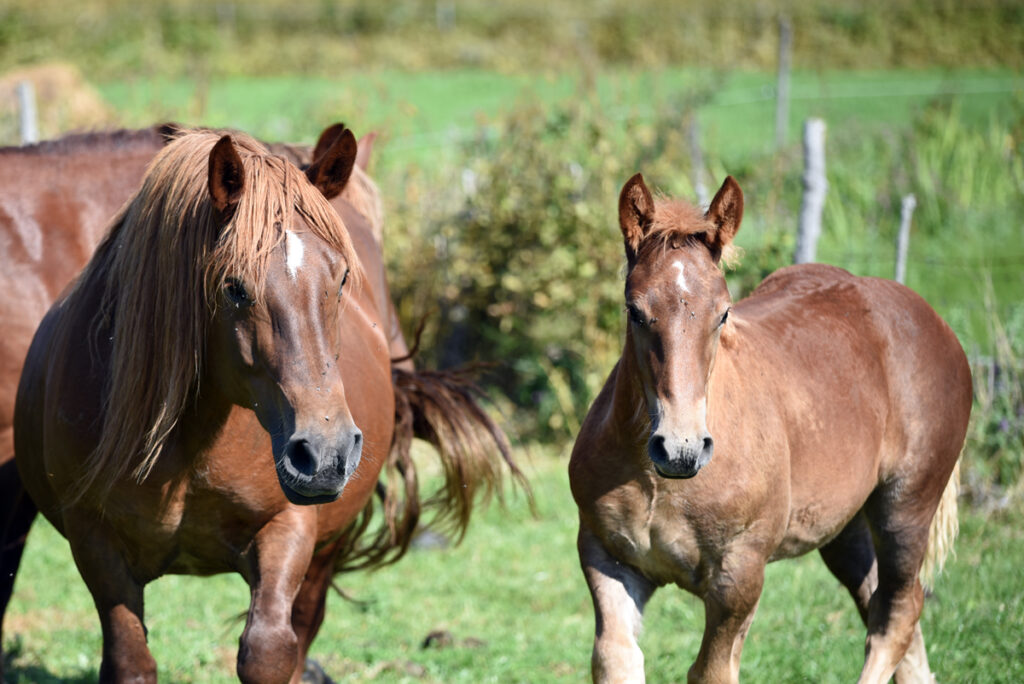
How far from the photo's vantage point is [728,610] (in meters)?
2.91

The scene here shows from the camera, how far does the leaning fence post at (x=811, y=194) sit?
6156 mm

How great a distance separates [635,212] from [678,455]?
0.77 metres

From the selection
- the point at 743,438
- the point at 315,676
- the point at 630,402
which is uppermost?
the point at 630,402

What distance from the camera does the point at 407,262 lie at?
8297mm

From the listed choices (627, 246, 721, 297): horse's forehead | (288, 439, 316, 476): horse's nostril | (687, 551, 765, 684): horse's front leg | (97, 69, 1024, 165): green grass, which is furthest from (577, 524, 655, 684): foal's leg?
(97, 69, 1024, 165): green grass

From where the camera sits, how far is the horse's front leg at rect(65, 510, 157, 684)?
2932 mm

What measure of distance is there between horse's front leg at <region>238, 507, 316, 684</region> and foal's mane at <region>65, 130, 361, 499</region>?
1.38 feet

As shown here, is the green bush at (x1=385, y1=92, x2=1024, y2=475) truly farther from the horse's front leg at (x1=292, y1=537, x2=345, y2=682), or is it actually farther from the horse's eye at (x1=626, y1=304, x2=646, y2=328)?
the horse's eye at (x1=626, y1=304, x2=646, y2=328)

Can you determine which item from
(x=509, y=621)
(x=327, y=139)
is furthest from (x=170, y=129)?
(x=509, y=621)

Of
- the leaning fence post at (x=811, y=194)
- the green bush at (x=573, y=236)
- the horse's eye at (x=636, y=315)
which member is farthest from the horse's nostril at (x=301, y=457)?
the green bush at (x=573, y=236)

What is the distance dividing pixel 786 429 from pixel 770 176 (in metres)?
6.99

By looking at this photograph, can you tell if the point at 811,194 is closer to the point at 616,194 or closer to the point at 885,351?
the point at 616,194

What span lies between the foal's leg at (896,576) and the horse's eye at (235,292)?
7.63 ft

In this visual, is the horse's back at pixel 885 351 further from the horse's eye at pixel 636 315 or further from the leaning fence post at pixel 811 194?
the leaning fence post at pixel 811 194
